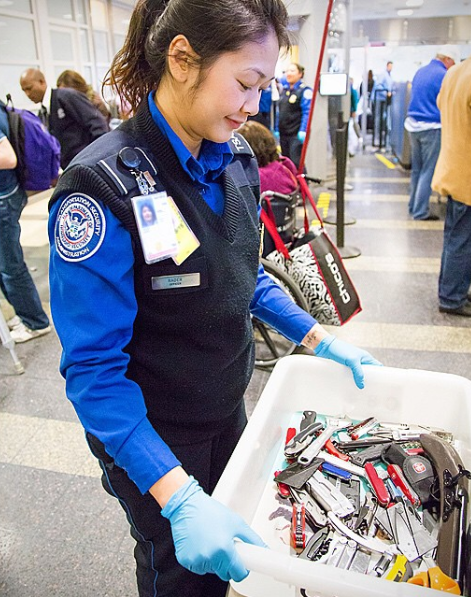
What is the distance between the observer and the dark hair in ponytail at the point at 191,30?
2.76 feet

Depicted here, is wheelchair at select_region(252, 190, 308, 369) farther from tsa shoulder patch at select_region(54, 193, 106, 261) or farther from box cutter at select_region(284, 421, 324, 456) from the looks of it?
tsa shoulder patch at select_region(54, 193, 106, 261)

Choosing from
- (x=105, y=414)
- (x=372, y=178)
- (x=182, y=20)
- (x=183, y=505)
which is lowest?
(x=372, y=178)

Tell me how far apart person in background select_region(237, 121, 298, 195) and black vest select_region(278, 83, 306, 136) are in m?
3.40

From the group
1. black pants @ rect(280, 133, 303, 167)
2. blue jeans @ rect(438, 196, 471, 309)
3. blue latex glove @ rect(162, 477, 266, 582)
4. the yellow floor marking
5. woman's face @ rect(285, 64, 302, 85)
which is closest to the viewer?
blue latex glove @ rect(162, 477, 266, 582)

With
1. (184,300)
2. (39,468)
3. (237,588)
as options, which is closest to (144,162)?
(184,300)

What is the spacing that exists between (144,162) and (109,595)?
1345 mm

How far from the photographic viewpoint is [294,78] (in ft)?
20.1

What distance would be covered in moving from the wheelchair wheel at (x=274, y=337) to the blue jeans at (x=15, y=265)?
131cm

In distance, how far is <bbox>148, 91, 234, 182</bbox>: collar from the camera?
37.1 inches

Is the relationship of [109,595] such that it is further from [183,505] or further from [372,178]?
[372,178]

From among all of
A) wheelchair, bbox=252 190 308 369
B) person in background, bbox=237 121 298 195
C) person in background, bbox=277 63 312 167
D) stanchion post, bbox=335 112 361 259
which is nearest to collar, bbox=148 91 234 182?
wheelchair, bbox=252 190 308 369

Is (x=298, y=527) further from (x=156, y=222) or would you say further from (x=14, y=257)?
(x=14, y=257)

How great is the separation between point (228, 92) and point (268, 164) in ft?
7.63

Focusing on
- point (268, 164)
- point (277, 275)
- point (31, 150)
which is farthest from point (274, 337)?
point (31, 150)
